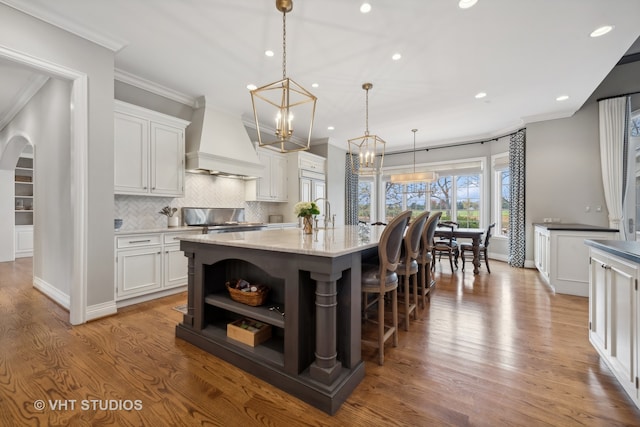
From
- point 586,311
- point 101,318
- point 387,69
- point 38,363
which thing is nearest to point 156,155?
point 101,318

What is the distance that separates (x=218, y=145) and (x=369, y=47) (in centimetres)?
265

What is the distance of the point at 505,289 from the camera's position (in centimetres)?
391

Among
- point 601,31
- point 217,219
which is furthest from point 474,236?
point 217,219

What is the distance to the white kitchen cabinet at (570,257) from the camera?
11.6ft

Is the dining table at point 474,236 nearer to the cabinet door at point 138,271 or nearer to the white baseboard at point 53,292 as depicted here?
the cabinet door at point 138,271

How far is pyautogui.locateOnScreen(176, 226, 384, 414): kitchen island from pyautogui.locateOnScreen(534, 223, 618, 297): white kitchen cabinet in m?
3.52

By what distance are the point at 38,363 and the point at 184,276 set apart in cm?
181

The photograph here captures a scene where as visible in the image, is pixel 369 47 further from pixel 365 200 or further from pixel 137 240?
pixel 365 200

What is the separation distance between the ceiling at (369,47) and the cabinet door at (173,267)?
92.7 inches

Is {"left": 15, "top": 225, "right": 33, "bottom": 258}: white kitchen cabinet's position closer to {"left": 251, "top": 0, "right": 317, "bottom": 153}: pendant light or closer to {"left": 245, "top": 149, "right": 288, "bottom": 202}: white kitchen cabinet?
{"left": 245, "top": 149, "right": 288, "bottom": 202}: white kitchen cabinet

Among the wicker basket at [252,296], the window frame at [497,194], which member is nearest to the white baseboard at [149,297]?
the wicker basket at [252,296]

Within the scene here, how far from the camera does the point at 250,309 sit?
2.00m

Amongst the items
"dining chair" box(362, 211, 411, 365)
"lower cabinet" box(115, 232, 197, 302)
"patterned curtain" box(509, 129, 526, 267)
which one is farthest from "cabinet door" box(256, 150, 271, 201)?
"patterned curtain" box(509, 129, 526, 267)

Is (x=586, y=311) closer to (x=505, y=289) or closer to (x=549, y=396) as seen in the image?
(x=505, y=289)
